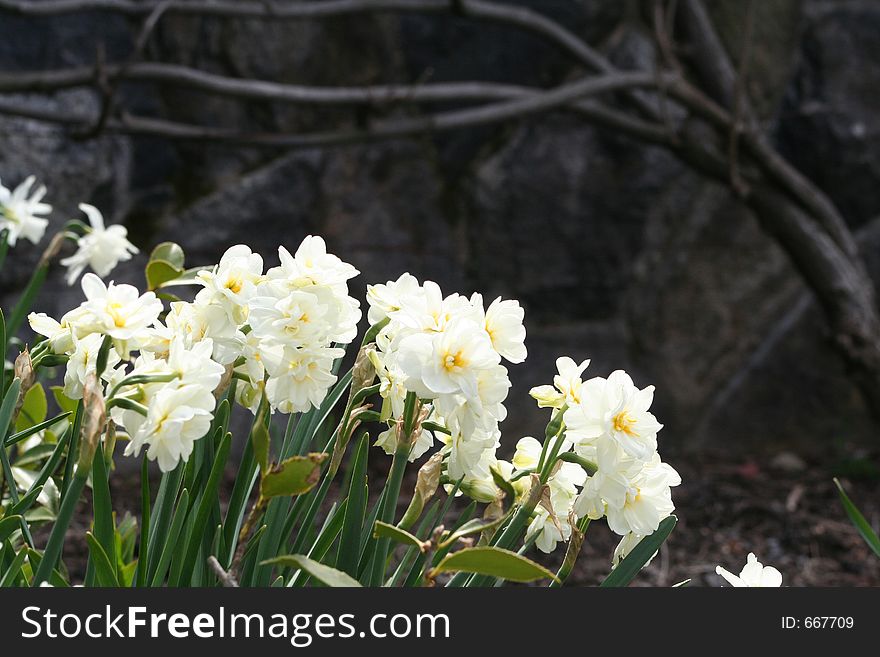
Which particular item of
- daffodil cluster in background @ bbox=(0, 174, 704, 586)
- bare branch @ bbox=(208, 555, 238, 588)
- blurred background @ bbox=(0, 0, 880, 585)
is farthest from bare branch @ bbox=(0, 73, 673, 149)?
bare branch @ bbox=(208, 555, 238, 588)

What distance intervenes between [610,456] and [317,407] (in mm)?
222

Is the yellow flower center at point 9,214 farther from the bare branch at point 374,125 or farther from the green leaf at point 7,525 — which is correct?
the bare branch at point 374,125

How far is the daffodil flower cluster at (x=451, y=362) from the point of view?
0.62 metres

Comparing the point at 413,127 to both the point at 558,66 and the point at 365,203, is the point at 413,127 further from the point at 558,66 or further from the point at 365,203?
the point at 558,66

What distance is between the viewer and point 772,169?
2.39 metres

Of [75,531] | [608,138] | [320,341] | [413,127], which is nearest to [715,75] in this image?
[608,138]

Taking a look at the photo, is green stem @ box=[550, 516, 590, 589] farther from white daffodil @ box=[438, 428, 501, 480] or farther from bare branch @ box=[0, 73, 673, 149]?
bare branch @ box=[0, 73, 673, 149]

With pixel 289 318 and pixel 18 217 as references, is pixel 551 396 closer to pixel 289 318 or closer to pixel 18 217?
pixel 289 318

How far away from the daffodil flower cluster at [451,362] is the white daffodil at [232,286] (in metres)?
0.09

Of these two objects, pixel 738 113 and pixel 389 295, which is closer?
pixel 389 295

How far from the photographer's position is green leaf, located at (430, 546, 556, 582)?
58cm

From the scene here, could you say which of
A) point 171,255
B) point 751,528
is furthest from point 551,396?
point 751,528

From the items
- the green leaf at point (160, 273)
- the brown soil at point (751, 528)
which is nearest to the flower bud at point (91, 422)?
the green leaf at point (160, 273)

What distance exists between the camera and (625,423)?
66cm
